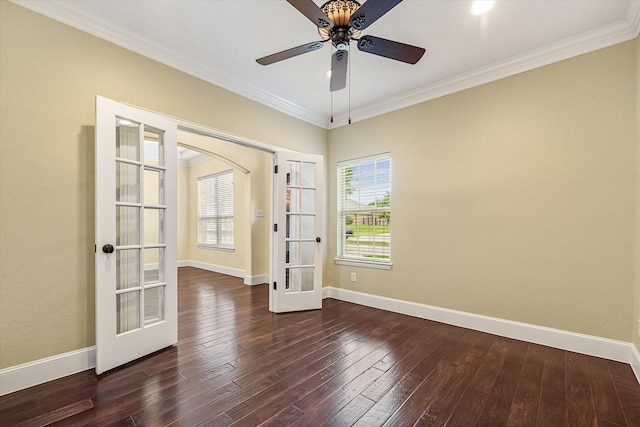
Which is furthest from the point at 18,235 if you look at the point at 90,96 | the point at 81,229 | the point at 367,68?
the point at 367,68

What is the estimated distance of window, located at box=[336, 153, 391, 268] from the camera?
396 centimetres

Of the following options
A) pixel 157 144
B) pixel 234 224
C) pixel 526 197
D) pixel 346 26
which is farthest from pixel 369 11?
pixel 234 224

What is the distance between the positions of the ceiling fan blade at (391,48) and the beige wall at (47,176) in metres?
2.17

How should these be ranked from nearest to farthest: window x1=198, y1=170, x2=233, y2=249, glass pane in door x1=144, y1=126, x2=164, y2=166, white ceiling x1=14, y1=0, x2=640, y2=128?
white ceiling x1=14, y1=0, x2=640, y2=128, glass pane in door x1=144, y1=126, x2=164, y2=166, window x1=198, y1=170, x2=233, y2=249

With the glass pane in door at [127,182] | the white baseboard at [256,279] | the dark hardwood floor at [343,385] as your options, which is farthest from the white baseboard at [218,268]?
the glass pane in door at [127,182]

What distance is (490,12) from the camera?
7.36ft

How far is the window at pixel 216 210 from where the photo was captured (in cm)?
659

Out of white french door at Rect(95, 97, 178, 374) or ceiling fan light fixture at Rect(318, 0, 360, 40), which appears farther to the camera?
white french door at Rect(95, 97, 178, 374)

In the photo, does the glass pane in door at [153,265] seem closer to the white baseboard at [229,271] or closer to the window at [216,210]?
the white baseboard at [229,271]

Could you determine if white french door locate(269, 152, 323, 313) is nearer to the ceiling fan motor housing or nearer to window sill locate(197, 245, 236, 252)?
the ceiling fan motor housing

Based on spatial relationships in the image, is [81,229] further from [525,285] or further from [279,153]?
[525,285]

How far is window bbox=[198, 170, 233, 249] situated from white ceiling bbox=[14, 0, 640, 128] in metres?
3.62

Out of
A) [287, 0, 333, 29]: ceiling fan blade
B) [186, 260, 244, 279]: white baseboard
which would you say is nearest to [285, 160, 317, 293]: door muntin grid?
[287, 0, 333, 29]: ceiling fan blade

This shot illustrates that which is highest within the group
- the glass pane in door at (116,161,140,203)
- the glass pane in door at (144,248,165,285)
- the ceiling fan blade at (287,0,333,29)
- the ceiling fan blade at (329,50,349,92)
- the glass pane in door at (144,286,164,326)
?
the ceiling fan blade at (287,0,333,29)
